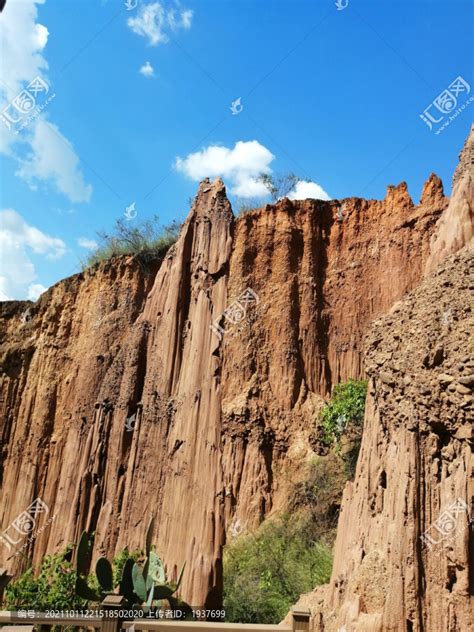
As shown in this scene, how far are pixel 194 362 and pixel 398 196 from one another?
39.1ft

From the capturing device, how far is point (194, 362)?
1301cm

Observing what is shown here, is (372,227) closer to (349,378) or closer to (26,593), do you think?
(349,378)

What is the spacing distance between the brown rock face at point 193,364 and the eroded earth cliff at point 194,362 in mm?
51

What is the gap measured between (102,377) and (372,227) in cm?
1103

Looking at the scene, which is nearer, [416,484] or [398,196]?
[416,484]

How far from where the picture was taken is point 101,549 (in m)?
14.5

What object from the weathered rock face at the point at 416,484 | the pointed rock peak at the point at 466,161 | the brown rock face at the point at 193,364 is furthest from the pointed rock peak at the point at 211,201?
the weathered rock face at the point at 416,484

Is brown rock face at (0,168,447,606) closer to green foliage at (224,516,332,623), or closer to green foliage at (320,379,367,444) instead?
green foliage at (320,379,367,444)

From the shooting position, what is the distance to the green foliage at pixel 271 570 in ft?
35.2

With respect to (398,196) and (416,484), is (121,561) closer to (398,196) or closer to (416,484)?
(416,484)

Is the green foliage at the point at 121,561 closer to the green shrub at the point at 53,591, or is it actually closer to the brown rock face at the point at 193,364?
the green shrub at the point at 53,591

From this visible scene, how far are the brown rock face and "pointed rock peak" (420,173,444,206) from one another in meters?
0.10

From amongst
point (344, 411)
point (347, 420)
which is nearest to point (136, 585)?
point (347, 420)

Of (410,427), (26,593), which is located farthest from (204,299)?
(410,427)
